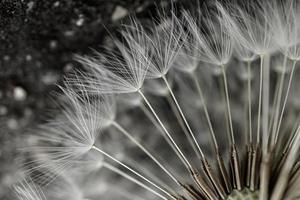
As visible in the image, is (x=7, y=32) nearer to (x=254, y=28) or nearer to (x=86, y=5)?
(x=86, y=5)

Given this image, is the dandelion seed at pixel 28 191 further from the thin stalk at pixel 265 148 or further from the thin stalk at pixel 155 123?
the thin stalk at pixel 265 148

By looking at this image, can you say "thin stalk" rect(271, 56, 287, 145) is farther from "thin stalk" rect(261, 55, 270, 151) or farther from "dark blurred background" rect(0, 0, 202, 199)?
"dark blurred background" rect(0, 0, 202, 199)

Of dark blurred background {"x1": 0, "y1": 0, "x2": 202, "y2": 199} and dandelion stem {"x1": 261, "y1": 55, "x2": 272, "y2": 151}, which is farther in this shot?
dark blurred background {"x1": 0, "y1": 0, "x2": 202, "y2": 199}

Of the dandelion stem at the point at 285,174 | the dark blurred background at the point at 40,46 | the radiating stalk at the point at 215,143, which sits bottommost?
the dandelion stem at the point at 285,174

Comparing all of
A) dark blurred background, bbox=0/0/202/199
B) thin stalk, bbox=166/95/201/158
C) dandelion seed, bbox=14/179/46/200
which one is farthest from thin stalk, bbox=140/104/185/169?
dandelion seed, bbox=14/179/46/200

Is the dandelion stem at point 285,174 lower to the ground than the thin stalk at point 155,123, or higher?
lower

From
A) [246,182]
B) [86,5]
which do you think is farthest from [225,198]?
[86,5]

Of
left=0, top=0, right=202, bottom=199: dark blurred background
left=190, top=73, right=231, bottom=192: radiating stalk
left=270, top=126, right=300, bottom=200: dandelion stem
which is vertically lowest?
left=270, top=126, right=300, bottom=200: dandelion stem

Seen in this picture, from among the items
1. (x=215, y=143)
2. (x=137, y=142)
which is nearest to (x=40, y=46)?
(x=137, y=142)

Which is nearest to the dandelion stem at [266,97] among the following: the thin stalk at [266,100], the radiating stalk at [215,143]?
the thin stalk at [266,100]
